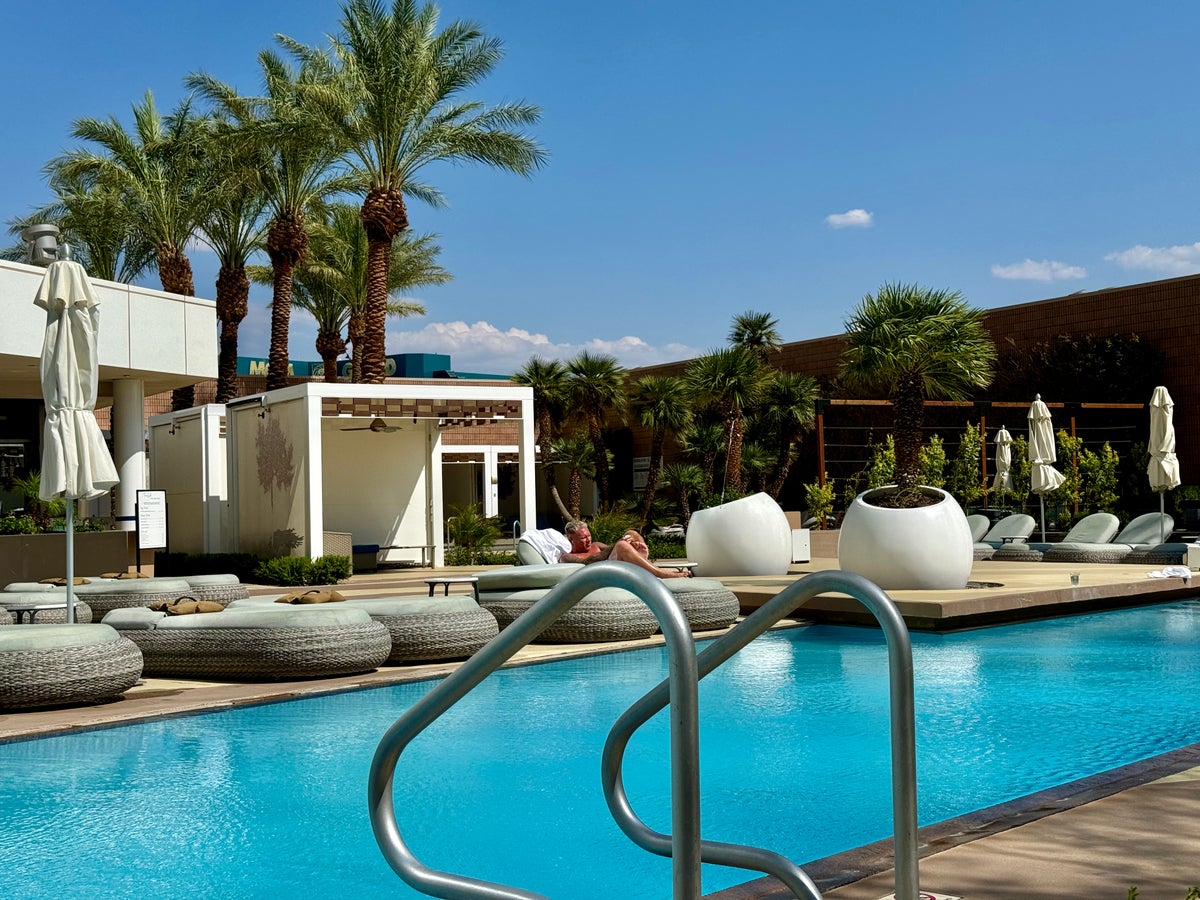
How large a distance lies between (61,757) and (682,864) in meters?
5.66

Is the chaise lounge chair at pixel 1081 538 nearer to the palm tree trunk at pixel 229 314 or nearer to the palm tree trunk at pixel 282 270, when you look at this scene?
the palm tree trunk at pixel 282 270

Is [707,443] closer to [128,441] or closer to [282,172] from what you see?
[282,172]

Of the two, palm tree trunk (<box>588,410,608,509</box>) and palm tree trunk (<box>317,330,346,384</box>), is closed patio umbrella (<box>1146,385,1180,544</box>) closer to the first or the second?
palm tree trunk (<box>588,410,608,509</box>)

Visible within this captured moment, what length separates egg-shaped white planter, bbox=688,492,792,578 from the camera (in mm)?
15742

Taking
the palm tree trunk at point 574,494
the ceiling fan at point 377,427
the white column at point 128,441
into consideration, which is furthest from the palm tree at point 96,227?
the palm tree trunk at point 574,494

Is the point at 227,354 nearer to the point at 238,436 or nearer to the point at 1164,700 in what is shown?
the point at 238,436

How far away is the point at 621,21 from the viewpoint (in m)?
21.3

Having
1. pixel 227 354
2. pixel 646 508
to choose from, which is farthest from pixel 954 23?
pixel 227 354

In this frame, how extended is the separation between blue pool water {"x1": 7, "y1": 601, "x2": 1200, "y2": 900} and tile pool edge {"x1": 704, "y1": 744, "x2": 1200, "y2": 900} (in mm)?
451

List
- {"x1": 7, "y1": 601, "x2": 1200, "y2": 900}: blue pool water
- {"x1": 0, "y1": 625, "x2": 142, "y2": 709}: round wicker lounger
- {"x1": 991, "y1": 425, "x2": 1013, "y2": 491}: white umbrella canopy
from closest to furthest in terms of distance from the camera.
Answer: {"x1": 7, "y1": 601, "x2": 1200, "y2": 900}: blue pool water
{"x1": 0, "y1": 625, "x2": 142, "y2": 709}: round wicker lounger
{"x1": 991, "y1": 425, "x2": 1013, "y2": 491}: white umbrella canopy

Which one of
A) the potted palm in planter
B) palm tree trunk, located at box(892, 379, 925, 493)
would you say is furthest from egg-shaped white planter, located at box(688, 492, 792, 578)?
palm tree trunk, located at box(892, 379, 925, 493)

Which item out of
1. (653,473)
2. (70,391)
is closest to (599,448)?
(653,473)

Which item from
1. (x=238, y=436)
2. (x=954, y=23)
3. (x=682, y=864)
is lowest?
(x=682, y=864)

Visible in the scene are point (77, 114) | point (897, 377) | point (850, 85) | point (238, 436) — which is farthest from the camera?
point (77, 114)
